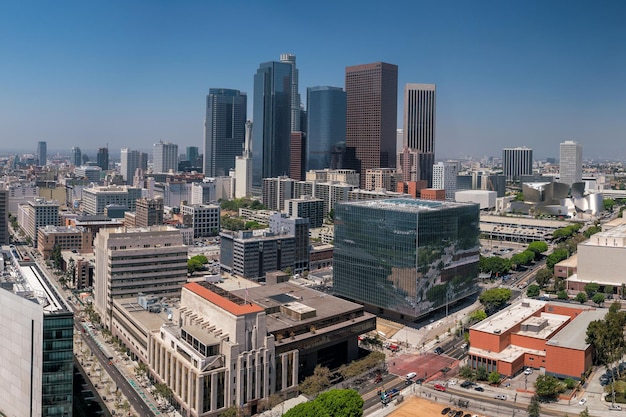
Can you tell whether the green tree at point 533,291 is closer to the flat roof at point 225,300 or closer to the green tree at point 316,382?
the green tree at point 316,382

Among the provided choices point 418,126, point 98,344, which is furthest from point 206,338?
point 418,126

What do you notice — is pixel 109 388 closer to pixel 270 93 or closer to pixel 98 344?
pixel 98 344

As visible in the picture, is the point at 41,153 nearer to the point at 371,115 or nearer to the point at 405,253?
the point at 371,115

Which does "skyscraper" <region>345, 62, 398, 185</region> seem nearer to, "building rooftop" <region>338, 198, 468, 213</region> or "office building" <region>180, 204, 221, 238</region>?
"office building" <region>180, 204, 221, 238</region>

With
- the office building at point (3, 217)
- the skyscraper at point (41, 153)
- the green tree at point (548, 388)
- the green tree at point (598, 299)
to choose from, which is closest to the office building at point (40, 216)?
the office building at point (3, 217)

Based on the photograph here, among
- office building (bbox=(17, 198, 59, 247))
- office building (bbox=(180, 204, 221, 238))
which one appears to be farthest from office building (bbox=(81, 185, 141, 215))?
office building (bbox=(17, 198, 59, 247))

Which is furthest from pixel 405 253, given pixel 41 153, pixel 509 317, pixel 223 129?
pixel 41 153
